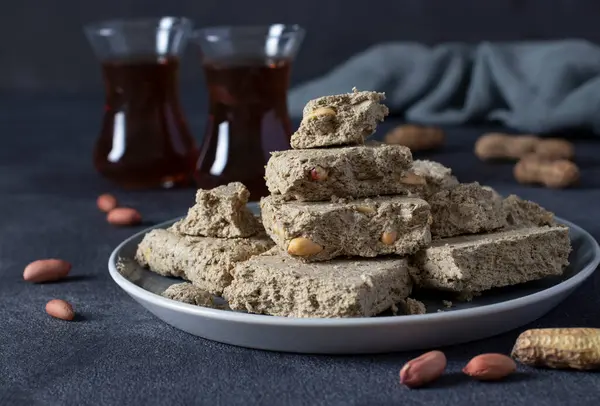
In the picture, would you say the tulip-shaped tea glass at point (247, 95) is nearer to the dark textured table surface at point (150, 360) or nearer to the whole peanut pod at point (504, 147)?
the dark textured table surface at point (150, 360)

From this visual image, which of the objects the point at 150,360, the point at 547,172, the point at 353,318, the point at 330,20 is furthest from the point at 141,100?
the point at 330,20

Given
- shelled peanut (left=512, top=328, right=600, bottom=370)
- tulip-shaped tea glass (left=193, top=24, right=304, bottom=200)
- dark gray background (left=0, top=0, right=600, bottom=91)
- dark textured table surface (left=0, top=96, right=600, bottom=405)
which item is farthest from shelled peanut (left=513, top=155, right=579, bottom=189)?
dark gray background (left=0, top=0, right=600, bottom=91)

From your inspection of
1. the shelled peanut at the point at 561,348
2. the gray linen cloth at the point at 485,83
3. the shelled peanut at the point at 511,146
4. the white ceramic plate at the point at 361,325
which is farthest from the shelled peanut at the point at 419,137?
A: the shelled peanut at the point at 561,348

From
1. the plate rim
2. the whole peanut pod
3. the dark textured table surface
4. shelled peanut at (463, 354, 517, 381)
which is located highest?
the plate rim

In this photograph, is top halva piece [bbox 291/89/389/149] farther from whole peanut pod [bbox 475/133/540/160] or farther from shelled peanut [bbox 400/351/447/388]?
whole peanut pod [bbox 475/133/540/160]

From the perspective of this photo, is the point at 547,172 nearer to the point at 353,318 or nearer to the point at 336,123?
the point at 336,123
